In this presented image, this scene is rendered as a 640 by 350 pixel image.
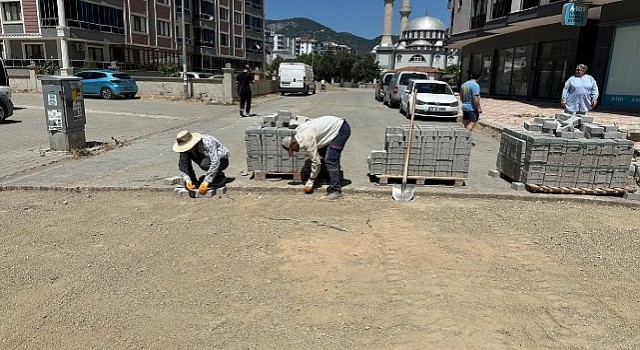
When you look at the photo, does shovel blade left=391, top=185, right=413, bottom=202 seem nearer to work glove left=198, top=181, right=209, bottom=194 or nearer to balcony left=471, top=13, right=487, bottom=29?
work glove left=198, top=181, right=209, bottom=194

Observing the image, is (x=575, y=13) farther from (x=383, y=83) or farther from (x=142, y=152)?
(x=142, y=152)

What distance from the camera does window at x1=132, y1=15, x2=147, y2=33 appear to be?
44.4 m

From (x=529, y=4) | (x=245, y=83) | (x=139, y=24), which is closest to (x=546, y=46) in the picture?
(x=529, y=4)

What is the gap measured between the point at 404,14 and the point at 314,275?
108m

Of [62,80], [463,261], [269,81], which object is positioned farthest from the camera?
[269,81]

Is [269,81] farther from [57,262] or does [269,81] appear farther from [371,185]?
[57,262]

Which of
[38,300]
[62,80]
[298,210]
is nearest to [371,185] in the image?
[298,210]

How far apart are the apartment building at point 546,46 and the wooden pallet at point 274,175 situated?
51.7 feet

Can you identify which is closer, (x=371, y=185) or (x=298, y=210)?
(x=298, y=210)

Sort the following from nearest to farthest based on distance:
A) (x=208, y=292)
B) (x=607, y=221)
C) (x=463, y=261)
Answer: (x=208, y=292) < (x=463, y=261) < (x=607, y=221)

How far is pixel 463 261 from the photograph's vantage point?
4336 millimetres

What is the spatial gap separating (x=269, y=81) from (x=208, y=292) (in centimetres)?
3035

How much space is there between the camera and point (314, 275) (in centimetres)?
401

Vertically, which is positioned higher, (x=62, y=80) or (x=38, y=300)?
(x=62, y=80)
